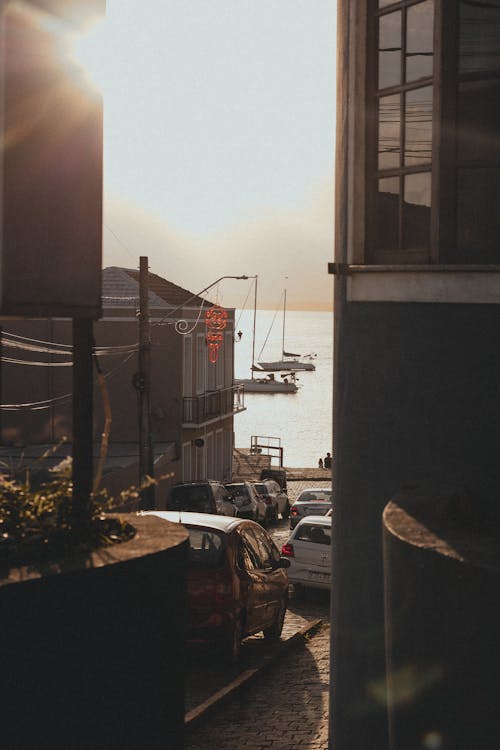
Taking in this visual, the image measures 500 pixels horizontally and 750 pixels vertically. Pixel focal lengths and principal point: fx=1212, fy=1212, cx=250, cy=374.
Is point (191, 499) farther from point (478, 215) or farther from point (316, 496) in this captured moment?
point (478, 215)

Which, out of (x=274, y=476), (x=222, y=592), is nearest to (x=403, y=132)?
(x=222, y=592)

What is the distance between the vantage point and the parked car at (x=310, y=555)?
19.6 metres

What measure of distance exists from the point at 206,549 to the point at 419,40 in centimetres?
685

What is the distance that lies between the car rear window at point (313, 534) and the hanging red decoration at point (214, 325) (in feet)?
74.7

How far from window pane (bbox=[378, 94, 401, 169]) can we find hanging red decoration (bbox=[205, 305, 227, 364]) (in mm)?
34009

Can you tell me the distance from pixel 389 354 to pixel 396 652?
3635 mm

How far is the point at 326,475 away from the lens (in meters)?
60.3

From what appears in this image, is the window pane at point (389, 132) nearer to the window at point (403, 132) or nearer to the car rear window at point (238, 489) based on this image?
the window at point (403, 132)

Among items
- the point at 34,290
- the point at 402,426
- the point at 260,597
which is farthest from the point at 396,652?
the point at 260,597

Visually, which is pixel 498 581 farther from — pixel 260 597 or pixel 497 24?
pixel 260 597

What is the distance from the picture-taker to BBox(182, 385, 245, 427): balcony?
44125 millimetres

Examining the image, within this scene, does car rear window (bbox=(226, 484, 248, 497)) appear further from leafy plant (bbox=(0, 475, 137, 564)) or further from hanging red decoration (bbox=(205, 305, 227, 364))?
leafy plant (bbox=(0, 475, 137, 564))

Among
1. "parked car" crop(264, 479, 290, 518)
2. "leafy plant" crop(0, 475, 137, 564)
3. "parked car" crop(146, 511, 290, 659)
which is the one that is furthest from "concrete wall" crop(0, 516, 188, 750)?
"parked car" crop(264, 479, 290, 518)

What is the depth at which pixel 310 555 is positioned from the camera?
1984 centimetres
